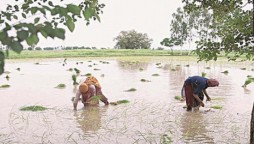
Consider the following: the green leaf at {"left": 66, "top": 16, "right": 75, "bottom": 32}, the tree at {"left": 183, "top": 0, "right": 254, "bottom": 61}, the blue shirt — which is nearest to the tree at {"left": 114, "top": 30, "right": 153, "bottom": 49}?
the blue shirt

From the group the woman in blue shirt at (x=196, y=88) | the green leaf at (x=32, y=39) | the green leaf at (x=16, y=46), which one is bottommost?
the woman in blue shirt at (x=196, y=88)

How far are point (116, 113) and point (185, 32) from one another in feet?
212

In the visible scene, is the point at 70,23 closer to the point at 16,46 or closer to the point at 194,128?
the point at 16,46

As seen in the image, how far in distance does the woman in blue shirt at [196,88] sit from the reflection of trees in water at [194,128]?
1.29 feet

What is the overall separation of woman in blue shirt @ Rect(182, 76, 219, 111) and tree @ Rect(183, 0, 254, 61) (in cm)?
365

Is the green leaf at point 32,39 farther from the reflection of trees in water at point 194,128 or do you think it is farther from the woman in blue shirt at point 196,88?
the woman in blue shirt at point 196,88

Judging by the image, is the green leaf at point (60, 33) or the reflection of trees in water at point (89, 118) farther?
the reflection of trees in water at point (89, 118)

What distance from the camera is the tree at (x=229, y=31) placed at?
477 cm

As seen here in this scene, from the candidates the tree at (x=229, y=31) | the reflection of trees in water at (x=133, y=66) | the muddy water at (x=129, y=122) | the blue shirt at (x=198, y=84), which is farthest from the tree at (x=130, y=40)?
the tree at (x=229, y=31)

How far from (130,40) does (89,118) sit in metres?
80.5

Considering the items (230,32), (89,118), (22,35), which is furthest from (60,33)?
(89,118)

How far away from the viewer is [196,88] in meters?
9.16

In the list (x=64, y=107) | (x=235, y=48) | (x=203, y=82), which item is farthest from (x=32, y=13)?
(x=64, y=107)

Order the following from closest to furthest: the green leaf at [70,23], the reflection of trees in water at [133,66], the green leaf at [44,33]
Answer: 1. the green leaf at [44,33]
2. the green leaf at [70,23]
3. the reflection of trees in water at [133,66]
